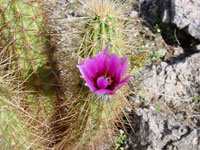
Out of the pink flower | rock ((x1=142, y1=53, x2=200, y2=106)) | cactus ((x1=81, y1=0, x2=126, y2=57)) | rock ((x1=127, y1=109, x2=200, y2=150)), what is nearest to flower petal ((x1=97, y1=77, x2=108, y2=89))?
the pink flower

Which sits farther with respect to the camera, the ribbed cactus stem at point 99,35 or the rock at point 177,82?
the rock at point 177,82

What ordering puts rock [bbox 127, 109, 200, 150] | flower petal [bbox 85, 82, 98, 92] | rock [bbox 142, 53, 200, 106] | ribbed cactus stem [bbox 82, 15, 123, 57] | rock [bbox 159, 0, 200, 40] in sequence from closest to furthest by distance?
flower petal [bbox 85, 82, 98, 92], ribbed cactus stem [bbox 82, 15, 123, 57], rock [bbox 127, 109, 200, 150], rock [bbox 142, 53, 200, 106], rock [bbox 159, 0, 200, 40]

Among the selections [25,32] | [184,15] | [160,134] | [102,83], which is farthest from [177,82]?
[25,32]

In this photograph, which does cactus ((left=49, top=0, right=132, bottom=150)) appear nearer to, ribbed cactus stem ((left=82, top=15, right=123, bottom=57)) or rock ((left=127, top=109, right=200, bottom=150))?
ribbed cactus stem ((left=82, top=15, right=123, bottom=57))

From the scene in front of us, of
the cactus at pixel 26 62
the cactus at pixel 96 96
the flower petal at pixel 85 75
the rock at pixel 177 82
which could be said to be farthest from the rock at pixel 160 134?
the flower petal at pixel 85 75

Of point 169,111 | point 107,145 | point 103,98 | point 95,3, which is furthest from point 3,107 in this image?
point 169,111

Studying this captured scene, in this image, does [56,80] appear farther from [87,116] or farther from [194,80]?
[194,80]

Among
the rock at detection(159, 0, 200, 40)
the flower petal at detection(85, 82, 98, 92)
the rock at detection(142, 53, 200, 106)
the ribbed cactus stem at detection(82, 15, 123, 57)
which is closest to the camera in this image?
the flower petal at detection(85, 82, 98, 92)

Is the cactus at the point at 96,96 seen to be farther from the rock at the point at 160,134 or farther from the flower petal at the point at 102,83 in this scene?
the rock at the point at 160,134
